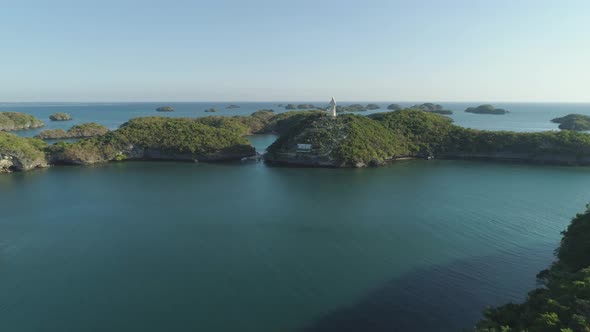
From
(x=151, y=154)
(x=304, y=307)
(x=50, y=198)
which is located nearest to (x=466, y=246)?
(x=304, y=307)

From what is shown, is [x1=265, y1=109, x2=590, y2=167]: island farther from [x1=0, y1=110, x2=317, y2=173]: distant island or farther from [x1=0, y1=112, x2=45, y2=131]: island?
[x1=0, y1=112, x2=45, y2=131]: island

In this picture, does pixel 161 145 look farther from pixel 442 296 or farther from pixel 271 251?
pixel 442 296

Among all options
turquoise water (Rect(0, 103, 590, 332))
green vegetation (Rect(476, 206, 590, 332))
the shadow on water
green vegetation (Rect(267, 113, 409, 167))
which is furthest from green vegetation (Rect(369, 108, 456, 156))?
green vegetation (Rect(476, 206, 590, 332))

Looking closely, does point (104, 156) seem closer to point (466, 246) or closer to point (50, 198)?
point (50, 198)

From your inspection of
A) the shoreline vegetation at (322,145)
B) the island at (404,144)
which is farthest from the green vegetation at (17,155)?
the island at (404,144)

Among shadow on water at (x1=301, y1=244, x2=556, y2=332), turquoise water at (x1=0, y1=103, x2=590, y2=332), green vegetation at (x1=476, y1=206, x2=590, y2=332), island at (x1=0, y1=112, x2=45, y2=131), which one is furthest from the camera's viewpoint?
island at (x1=0, y1=112, x2=45, y2=131)

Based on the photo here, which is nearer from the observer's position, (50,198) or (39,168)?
(50,198)
